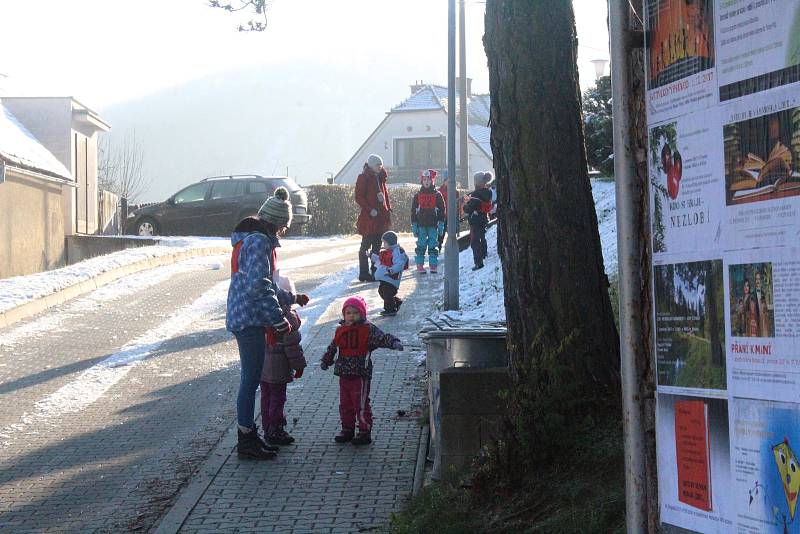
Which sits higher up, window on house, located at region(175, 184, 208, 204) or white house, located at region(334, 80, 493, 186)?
white house, located at region(334, 80, 493, 186)

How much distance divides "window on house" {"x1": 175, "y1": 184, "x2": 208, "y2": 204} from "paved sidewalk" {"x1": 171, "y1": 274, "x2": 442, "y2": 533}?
882 inches

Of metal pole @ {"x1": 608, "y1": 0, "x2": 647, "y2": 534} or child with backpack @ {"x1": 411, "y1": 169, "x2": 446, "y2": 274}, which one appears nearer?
metal pole @ {"x1": 608, "y1": 0, "x2": 647, "y2": 534}

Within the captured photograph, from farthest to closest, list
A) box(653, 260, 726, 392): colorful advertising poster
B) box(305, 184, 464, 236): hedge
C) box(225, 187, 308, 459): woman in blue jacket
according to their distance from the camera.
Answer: box(305, 184, 464, 236): hedge, box(225, 187, 308, 459): woman in blue jacket, box(653, 260, 726, 392): colorful advertising poster

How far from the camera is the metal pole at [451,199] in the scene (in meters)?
12.9

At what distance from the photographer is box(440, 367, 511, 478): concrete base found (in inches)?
243

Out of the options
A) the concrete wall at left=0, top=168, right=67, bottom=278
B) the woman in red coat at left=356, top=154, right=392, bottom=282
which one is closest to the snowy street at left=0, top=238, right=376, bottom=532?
the woman in red coat at left=356, top=154, right=392, bottom=282

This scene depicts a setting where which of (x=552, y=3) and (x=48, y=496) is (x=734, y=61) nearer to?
(x=552, y=3)

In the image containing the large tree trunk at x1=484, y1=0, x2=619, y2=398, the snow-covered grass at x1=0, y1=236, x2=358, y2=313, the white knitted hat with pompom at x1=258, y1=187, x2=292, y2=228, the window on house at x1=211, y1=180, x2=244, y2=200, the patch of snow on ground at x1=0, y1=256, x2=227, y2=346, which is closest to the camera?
the large tree trunk at x1=484, y1=0, x2=619, y2=398

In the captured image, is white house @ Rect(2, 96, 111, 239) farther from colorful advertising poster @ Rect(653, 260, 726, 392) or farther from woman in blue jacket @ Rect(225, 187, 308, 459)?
colorful advertising poster @ Rect(653, 260, 726, 392)

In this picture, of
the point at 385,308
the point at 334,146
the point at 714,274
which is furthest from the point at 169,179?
the point at 714,274

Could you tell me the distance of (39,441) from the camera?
8.27 m

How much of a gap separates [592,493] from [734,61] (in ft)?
8.26

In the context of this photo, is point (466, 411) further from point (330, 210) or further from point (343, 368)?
point (330, 210)

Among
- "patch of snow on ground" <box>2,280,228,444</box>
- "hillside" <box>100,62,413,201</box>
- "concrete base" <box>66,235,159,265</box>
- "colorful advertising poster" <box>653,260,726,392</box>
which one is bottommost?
"patch of snow on ground" <box>2,280,228,444</box>
